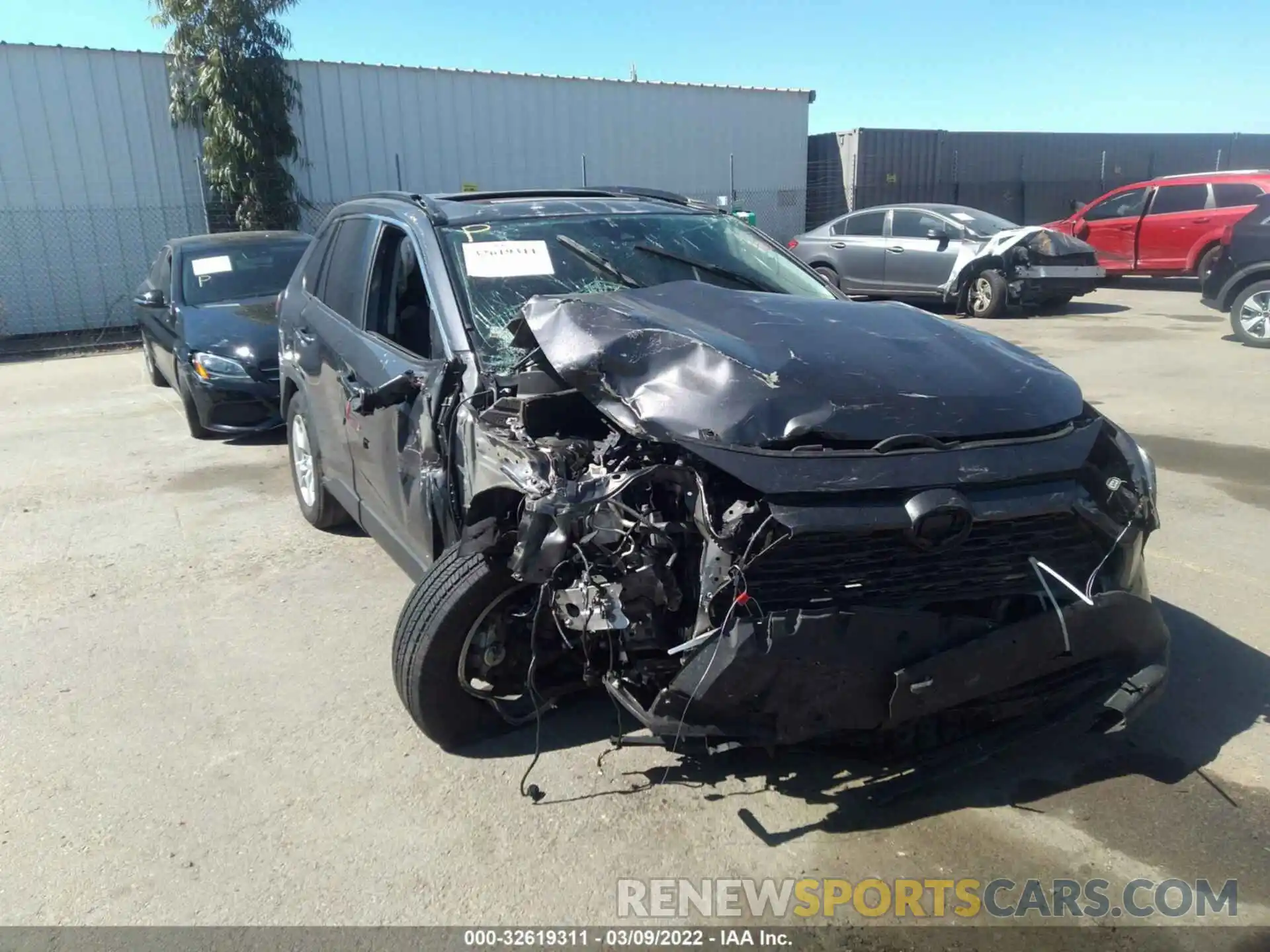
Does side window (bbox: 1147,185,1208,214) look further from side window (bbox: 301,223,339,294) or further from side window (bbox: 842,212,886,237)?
side window (bbox: 301,223,339,294)

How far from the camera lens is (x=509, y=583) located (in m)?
3.02

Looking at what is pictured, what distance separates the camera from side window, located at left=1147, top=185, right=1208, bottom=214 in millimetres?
14820

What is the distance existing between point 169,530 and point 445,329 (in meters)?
3.16

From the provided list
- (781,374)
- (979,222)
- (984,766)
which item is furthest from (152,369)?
(979,222)

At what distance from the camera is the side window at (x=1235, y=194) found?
14.3m

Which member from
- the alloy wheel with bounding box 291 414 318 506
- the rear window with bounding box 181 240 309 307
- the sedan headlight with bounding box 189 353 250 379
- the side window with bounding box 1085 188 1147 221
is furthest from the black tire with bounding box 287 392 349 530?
the side window with bounding box 1085 188 1147 221

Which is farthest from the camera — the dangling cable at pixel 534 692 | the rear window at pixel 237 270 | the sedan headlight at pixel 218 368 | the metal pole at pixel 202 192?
the metal pole at pixel 202 192

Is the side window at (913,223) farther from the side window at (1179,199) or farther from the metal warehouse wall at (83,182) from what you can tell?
the metal warehouse wall at (83,182)

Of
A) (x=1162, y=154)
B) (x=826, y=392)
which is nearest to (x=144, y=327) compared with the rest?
(x=826, y=392)

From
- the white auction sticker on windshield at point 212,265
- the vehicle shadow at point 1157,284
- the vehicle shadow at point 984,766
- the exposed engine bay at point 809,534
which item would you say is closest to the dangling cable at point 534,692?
the exposed engine bay at point 809,534

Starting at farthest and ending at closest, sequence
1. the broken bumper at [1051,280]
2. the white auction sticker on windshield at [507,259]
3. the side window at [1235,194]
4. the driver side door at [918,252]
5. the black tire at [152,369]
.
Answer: the side window at [1235,194] < the driver side door at [918,252] < the broken bumper at [1051,280] < the black tire at [152,369] < the white auction sticker on windshield at [507,259]

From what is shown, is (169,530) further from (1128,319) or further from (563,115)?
(563,115)

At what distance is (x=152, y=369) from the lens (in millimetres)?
10250

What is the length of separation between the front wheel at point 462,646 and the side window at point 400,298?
3.57 feet
